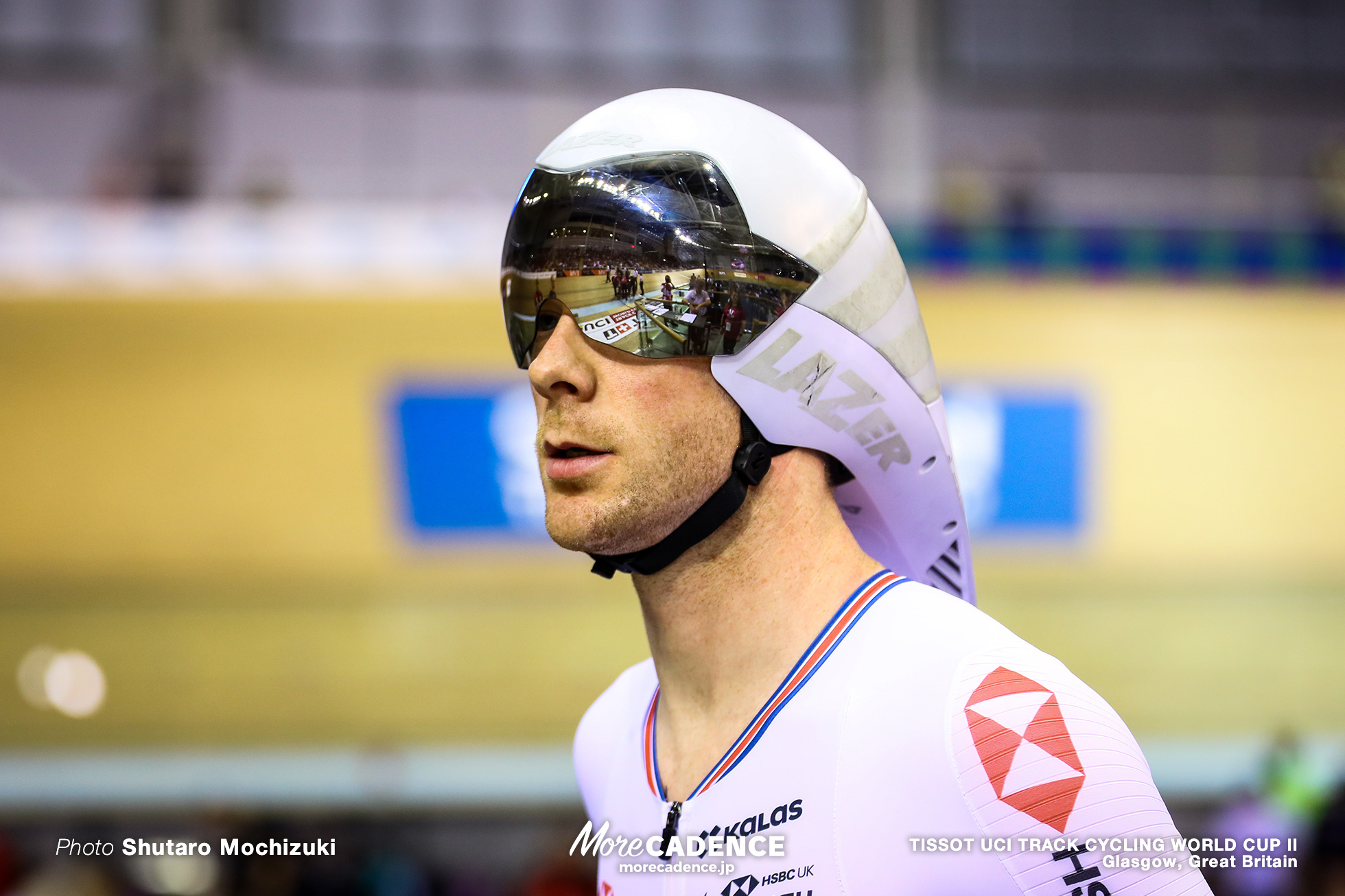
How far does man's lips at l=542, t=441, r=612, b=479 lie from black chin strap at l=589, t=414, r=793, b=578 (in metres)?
0.12

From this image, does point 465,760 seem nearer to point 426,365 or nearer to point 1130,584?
point 426,365

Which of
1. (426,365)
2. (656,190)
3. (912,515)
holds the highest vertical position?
(426,365)

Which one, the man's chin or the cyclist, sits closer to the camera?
the cyclist

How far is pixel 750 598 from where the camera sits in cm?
164

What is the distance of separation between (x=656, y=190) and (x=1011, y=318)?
28.2 feet

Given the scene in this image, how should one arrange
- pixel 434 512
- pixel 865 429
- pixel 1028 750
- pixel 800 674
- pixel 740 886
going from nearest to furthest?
pixel 1028 750 < pixel 740 886 < pixel 800 674 < pixel 865 429 < pixel 434 512

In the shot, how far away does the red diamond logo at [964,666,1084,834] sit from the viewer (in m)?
1.31

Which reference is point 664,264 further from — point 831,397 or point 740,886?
point 740,886

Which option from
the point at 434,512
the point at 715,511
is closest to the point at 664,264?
the point at 715,511

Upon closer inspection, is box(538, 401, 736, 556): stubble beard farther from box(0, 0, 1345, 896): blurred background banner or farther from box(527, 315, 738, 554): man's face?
box(0, 0, 1345, 896): blurred background banner

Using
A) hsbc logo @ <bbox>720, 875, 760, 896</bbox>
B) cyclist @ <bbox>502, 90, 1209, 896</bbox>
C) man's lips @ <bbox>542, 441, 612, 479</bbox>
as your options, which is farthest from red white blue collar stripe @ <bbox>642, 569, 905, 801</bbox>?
man's lips @ <bbox>542, 441, 612, 479</bbox>

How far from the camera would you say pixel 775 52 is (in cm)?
1465

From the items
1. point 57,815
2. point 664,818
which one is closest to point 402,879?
point 57,815

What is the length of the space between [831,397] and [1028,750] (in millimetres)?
575
